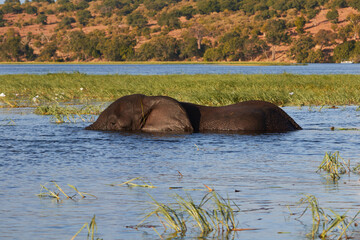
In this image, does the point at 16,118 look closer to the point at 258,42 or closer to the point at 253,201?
the point at 253,201

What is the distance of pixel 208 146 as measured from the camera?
11.1 m

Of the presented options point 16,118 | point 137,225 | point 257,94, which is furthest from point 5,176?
point 257,94

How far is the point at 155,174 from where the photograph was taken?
847cm

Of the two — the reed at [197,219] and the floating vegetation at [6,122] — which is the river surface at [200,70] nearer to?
the floating vegetation at [6,122]

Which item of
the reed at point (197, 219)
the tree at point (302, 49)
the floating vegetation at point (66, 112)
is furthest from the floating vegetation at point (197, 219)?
the tree at point (302, 49)

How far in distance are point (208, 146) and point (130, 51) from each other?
130 metres

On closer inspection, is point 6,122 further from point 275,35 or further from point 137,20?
point 137,20

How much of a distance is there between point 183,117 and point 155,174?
13.6ft

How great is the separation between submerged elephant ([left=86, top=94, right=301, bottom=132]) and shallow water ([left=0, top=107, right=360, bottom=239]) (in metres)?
0.39

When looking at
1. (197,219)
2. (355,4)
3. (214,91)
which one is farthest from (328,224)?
(355,4)

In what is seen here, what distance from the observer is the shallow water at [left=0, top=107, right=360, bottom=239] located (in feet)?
19.4

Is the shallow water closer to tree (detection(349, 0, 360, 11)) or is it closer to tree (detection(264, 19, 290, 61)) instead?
tree (detection(264, 19, 290, 61))

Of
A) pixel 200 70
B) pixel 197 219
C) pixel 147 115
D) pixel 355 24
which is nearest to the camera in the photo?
pixel 197 219

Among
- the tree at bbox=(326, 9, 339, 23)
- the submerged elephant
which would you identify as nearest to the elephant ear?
the submerged elephant
